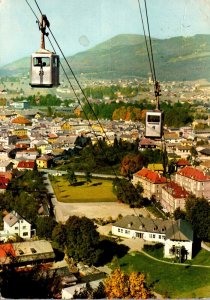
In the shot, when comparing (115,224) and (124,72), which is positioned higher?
(124,72)

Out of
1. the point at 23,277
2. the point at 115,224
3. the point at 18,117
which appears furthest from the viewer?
the point at 18,117

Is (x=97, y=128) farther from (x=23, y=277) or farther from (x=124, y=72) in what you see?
(x=124, y=72)

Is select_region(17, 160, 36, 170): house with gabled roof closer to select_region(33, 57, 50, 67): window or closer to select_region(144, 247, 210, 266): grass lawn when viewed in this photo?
select_region(144, 247, 210, 266): grass lawn

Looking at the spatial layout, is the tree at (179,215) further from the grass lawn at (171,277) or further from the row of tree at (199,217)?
the grass lawn at (171,277)

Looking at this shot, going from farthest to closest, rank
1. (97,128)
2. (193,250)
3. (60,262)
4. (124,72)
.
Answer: (124,72), (97,128), (193,250), (60,262)

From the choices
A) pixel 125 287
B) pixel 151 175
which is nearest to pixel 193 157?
pixel 151 175

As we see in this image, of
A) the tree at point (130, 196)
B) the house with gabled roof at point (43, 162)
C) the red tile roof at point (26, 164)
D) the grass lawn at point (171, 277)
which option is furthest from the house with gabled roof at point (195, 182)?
the house with gabled roof at point (43, 162)

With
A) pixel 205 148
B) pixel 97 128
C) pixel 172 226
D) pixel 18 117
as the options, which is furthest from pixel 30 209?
pixel 18 117
